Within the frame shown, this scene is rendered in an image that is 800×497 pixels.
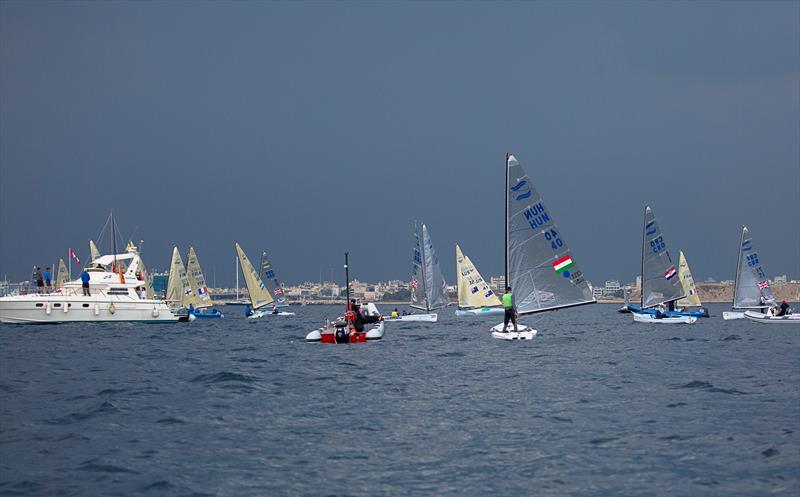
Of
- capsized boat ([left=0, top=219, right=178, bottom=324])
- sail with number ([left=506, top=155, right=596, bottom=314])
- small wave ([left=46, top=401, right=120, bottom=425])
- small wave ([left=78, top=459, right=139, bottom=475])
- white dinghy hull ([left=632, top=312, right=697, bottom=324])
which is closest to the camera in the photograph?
small wave ([left=78, top=459, right=139, bottom=475])

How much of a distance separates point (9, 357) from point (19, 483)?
91.7 ft

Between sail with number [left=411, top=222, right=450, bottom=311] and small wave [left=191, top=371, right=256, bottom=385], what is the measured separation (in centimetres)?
5106

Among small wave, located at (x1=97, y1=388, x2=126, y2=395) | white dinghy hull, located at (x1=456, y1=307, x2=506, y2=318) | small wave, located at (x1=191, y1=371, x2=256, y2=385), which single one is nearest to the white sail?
white dinghy hull, located at (x1=456, y1=307, x2=506, y2=318)

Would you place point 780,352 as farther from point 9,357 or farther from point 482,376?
point 9,357

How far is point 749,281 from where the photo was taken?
7575 centimetres

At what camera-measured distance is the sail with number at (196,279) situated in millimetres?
102188

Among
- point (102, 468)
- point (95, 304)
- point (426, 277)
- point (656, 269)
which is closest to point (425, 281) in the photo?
point (426, 277)

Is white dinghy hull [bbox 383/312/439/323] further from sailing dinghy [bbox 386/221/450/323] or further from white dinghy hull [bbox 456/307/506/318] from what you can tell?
white dinghy hull [bbox 456/307/506/318]

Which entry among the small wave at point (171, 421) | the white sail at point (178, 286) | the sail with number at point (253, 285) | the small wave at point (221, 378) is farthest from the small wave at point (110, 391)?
the white sail at point (178, 286)

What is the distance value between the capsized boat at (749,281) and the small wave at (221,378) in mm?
56722

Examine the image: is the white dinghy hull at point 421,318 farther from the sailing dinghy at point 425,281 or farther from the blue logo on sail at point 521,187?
the blue logo on sail at point 521,187

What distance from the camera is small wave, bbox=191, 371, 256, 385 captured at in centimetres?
2825

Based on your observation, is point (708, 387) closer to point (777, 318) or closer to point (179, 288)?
point (777, 318)

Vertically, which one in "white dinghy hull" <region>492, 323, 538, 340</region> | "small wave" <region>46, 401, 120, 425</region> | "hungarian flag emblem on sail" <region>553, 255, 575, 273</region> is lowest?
"small wave" <region>46, 401, 120, 425</region>
